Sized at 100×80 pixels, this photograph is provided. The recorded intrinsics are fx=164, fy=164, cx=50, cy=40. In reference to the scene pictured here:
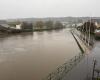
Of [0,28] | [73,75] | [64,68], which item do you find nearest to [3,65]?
[64,68]

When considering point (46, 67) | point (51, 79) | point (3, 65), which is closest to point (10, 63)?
point (3, 65)

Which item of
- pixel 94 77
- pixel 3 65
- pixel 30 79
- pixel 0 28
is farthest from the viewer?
pixel 0 28

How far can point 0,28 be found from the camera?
41.3 metres

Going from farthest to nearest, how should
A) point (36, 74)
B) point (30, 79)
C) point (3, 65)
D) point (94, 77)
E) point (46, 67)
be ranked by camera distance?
point (3, 65) → point (46, 67) → point (36, 74) → point (30, 79) → point (94, 77)

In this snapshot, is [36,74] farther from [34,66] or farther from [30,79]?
[34,66]

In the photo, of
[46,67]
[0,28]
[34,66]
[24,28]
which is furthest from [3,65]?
[24,28]

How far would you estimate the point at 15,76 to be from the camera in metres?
9.12

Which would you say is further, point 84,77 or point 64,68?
point 64,68

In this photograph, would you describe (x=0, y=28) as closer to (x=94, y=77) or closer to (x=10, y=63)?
(x=10, y=63)

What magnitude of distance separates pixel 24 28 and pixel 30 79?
43.9 m

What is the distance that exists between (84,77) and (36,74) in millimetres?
2996

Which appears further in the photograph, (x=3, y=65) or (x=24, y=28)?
(x=24, y=28)

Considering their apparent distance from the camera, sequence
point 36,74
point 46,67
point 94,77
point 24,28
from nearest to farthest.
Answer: point 94,77, point 36,74, point 46,67, point 24,28

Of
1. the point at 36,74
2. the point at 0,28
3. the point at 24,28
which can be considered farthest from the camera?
the point at 24,28
